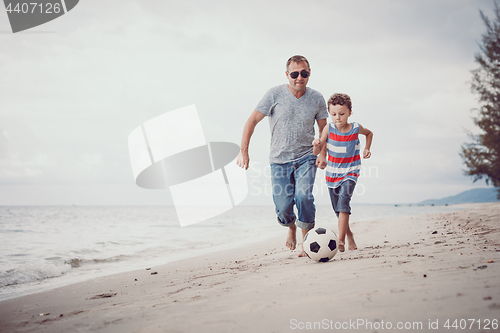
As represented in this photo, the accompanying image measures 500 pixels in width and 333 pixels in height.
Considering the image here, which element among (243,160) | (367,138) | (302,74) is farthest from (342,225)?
(302,74)

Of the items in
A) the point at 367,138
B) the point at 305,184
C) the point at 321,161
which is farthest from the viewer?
the point at 367,138

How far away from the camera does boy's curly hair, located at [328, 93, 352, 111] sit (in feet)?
13.3

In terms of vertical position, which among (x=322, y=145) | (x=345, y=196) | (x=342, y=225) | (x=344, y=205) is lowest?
(x=342, y=225)

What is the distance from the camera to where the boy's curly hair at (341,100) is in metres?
4.07

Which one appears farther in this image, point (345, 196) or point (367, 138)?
point (367, 138)

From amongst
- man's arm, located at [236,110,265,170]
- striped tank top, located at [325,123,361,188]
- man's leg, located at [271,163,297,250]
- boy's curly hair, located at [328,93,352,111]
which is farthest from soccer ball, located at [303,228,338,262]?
boy's curly hair, located at [328,93,352,111]

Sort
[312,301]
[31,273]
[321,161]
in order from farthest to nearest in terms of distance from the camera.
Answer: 1. [31,273]
2. [321,161]
3. [312,301]

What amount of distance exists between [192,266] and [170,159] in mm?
3606

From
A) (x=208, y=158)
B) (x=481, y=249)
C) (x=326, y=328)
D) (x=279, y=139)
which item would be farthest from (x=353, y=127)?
(x=208, y=158)

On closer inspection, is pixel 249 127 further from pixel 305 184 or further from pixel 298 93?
pixel 305 184

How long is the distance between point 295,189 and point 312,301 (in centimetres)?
212

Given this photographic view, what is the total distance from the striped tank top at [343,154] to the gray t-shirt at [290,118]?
267 mm

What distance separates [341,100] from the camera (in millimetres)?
4066

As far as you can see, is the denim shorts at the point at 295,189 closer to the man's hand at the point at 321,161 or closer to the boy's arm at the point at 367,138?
the man's hand at the point at 321,161
